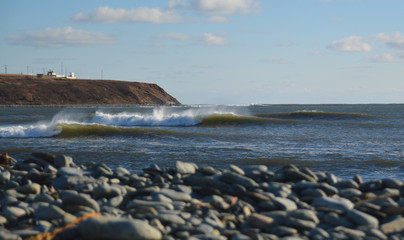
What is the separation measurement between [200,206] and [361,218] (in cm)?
191

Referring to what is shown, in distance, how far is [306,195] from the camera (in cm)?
615

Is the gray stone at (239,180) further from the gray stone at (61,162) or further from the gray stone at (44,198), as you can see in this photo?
the gray stone at (61,162)

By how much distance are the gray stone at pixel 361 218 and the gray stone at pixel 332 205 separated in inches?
8.7

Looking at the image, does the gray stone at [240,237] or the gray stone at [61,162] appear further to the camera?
the gray stone at [61,162]

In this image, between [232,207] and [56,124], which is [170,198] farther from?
[56,124]

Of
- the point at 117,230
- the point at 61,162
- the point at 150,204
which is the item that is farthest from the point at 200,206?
the point at 61,162

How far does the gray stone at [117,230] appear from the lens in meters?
4.43

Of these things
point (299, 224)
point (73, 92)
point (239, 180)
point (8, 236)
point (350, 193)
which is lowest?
point (8, 236)

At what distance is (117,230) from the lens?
4445mm

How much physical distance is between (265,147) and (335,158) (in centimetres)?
360

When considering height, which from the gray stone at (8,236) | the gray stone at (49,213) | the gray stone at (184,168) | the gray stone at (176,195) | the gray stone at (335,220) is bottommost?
the gray stone at (8,236)

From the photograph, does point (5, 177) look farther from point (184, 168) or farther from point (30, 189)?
point (184, 168)

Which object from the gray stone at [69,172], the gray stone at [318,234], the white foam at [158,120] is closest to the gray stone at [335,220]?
the gray stone at [318,234]

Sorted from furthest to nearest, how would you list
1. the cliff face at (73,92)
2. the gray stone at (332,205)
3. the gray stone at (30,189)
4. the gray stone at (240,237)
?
the cliff face at (73,92) → the gray stone at (30,189) → the gray stone at (332,205) → the gray stone at (240,237)
